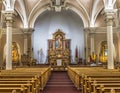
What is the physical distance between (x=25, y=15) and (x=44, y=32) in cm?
469

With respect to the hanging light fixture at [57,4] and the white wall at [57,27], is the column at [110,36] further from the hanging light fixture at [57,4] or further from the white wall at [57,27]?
the white wall at [57,27]

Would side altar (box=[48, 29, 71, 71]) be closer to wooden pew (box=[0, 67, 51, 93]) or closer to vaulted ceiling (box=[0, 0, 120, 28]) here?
vaulted ceiling (box=[0, 0, 120, 28])

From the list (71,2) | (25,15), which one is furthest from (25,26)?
(71,2)

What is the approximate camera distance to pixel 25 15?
31.1m

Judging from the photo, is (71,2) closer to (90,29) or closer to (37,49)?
(90,29)

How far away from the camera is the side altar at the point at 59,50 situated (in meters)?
32.3

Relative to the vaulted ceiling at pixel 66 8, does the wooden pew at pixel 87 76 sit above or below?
below

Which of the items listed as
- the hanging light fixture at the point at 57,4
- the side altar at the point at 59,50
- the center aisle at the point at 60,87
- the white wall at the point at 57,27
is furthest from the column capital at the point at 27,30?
the center aisle at the point at 60,87

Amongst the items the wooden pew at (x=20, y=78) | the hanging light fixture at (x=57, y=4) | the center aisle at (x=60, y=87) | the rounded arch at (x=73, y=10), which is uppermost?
the hanging light fixture at (x=57, y=4)

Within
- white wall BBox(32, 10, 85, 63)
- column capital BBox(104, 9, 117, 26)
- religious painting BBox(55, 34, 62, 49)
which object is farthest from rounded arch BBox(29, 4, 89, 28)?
column capital BBox(104, 9, 117, 26)

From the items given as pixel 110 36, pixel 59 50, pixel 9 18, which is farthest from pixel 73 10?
pixel 9 18

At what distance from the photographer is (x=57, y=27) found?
34.8 meters

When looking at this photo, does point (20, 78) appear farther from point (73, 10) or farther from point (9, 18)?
point (73, 10)

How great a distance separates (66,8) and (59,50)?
567cm
